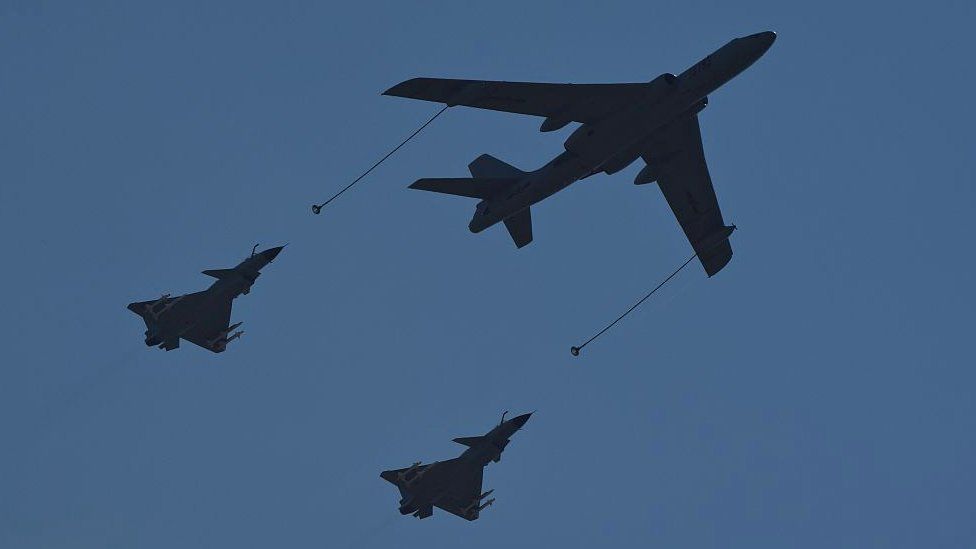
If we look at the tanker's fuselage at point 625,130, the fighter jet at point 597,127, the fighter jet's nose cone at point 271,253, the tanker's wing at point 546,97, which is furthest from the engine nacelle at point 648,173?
the fighter jet's nose cone at point 271,253

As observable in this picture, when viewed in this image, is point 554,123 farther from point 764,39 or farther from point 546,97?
point 764,39

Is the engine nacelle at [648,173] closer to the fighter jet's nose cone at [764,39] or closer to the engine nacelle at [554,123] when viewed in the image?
the engine nacelle at [554,123]

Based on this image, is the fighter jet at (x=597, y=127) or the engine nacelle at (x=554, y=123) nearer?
the fighter jet at (x=597, y=127)

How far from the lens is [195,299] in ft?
257

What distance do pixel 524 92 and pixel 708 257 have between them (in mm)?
15367

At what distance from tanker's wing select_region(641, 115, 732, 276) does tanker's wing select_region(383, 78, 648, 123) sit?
205 inches

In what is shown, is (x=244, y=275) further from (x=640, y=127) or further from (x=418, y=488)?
(x=640, y=127)

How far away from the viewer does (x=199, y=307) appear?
78.6 m

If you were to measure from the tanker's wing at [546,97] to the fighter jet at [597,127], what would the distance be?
44mm

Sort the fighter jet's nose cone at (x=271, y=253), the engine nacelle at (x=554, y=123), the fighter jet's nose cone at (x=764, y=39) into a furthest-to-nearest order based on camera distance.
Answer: the fighter jet's nose cone at (x=271, y=253) → the engine nacelle at (x=554, y=123) → the fighter jet's nose cone at (x=764, y=39)

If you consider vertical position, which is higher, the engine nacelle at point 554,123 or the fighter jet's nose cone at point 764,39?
the engine nacelle at point 554,123

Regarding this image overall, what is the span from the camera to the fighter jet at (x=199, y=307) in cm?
7681

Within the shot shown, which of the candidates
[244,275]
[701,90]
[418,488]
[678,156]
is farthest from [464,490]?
[701,90]

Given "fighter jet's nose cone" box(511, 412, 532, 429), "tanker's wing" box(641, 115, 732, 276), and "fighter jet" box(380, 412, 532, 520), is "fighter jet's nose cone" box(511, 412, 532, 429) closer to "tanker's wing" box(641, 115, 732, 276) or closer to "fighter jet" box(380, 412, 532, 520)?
"fighter jet" box(380, 412, 532, 520)
